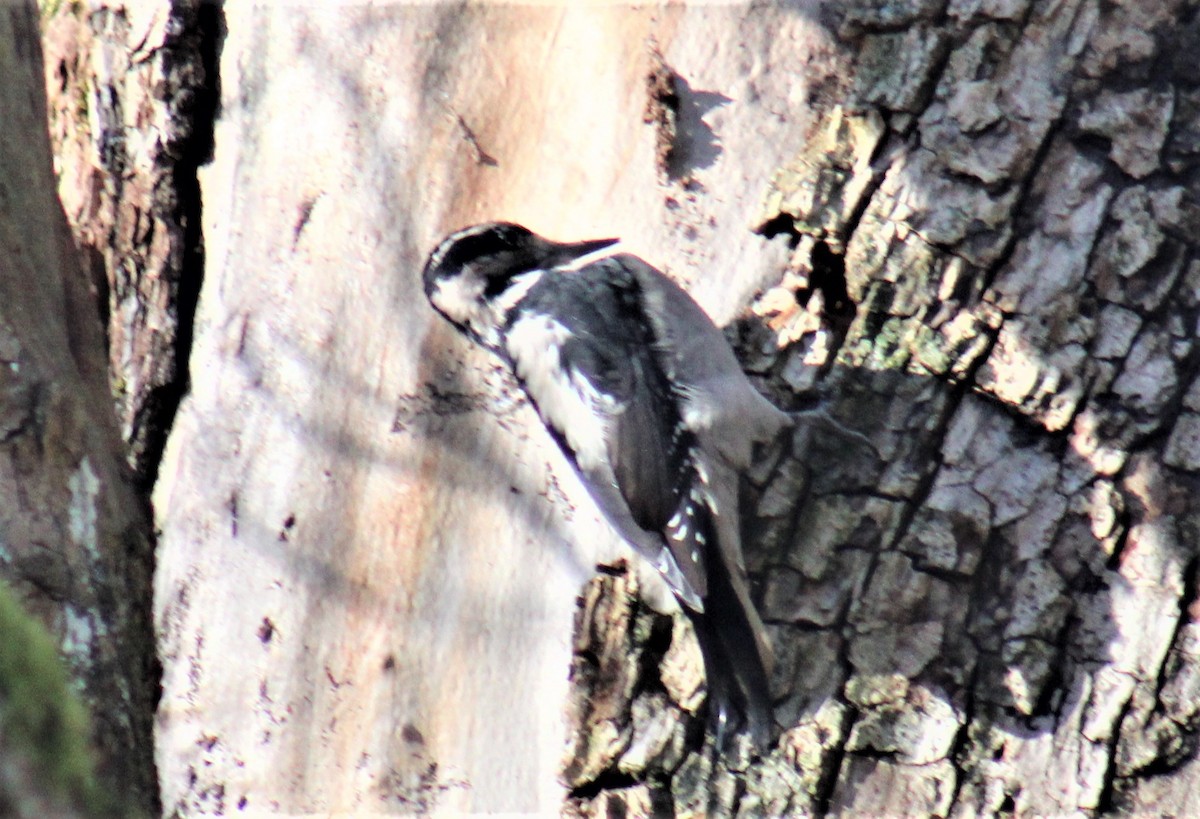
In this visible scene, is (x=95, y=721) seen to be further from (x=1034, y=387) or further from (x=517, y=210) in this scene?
(x=1034, y=387)

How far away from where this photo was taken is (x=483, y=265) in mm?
2840

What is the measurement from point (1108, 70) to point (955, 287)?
0.52 m

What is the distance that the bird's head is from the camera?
2674 millimetres

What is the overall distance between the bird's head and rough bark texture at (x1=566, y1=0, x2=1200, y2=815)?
0.57 metres

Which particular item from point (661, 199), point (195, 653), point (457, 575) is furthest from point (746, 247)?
point (195, 653)

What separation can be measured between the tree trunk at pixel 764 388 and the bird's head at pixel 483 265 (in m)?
0.05

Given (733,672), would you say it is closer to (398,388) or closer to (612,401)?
(612,401)

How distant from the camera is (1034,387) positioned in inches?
91.4

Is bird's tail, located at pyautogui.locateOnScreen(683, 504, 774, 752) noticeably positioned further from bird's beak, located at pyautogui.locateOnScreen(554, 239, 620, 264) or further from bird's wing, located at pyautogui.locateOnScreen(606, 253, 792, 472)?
bird's beak, located at pyautogui.locateOnScreen(554, 239, 620, 264)

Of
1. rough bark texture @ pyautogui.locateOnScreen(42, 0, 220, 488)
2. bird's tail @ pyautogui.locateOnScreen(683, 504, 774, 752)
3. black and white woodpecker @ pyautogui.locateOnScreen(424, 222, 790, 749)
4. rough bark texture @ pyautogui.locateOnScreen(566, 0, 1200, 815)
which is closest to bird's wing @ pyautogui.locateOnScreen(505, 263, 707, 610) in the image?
black and white woodpecker @ pyautogui.locateOnScreen(424, 222, 790, 749)

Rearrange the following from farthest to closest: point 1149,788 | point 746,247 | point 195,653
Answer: point 195,653, point 746,247, point 1149,788

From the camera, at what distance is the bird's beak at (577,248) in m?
2.69

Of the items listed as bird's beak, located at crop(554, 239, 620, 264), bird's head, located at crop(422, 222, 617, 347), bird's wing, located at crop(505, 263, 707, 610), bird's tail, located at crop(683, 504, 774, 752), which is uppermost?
bird's beak, located at crop(554, 239, 620, 264)

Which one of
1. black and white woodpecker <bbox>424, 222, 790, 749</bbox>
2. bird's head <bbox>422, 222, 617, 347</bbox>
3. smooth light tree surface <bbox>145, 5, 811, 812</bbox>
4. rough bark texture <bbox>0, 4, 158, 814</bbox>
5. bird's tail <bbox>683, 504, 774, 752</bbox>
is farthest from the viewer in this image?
bird's head <bbox>422, 222, 617, 347</bbox>
